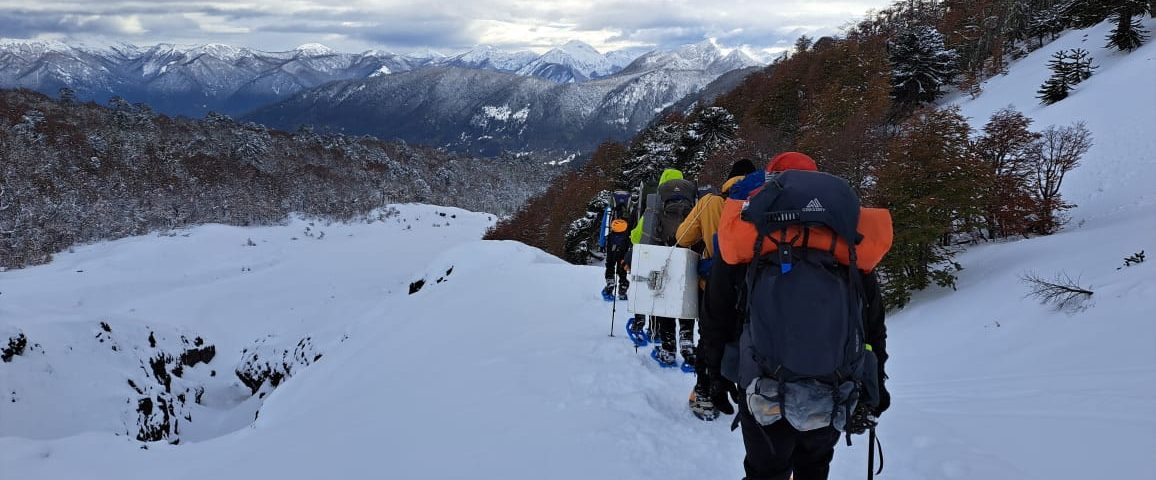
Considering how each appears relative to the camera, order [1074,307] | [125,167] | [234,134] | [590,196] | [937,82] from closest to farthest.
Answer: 1. [1074,307]
2. [937,82]
3. [590,196]
4. [125,167]
5. [234,134]

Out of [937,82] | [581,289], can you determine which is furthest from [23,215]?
[937,82]

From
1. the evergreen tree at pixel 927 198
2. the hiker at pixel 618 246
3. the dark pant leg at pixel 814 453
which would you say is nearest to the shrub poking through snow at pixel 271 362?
the hiker at pixel 618 246

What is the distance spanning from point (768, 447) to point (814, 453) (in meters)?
→ 0.23

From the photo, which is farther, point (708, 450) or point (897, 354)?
point (897, 354)

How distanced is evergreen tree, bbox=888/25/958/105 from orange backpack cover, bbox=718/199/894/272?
3646cm

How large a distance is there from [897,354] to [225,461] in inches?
387

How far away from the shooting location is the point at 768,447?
2.54 metres

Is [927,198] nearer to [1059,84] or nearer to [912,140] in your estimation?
[912,140]

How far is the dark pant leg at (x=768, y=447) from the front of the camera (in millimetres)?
2457

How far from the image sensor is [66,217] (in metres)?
48.2

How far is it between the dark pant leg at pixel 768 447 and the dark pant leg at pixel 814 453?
0.21 feet

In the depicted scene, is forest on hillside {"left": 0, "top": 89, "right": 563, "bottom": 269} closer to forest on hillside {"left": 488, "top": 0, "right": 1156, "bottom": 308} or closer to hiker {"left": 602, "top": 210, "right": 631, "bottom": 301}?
forest on hillside {"left": 488, "top": 0, "right": 1156, "bottom": 308}

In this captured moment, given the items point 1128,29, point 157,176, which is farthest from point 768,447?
point 157,176

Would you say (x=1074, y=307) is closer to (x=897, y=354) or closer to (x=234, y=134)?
(x=897, y=354)
